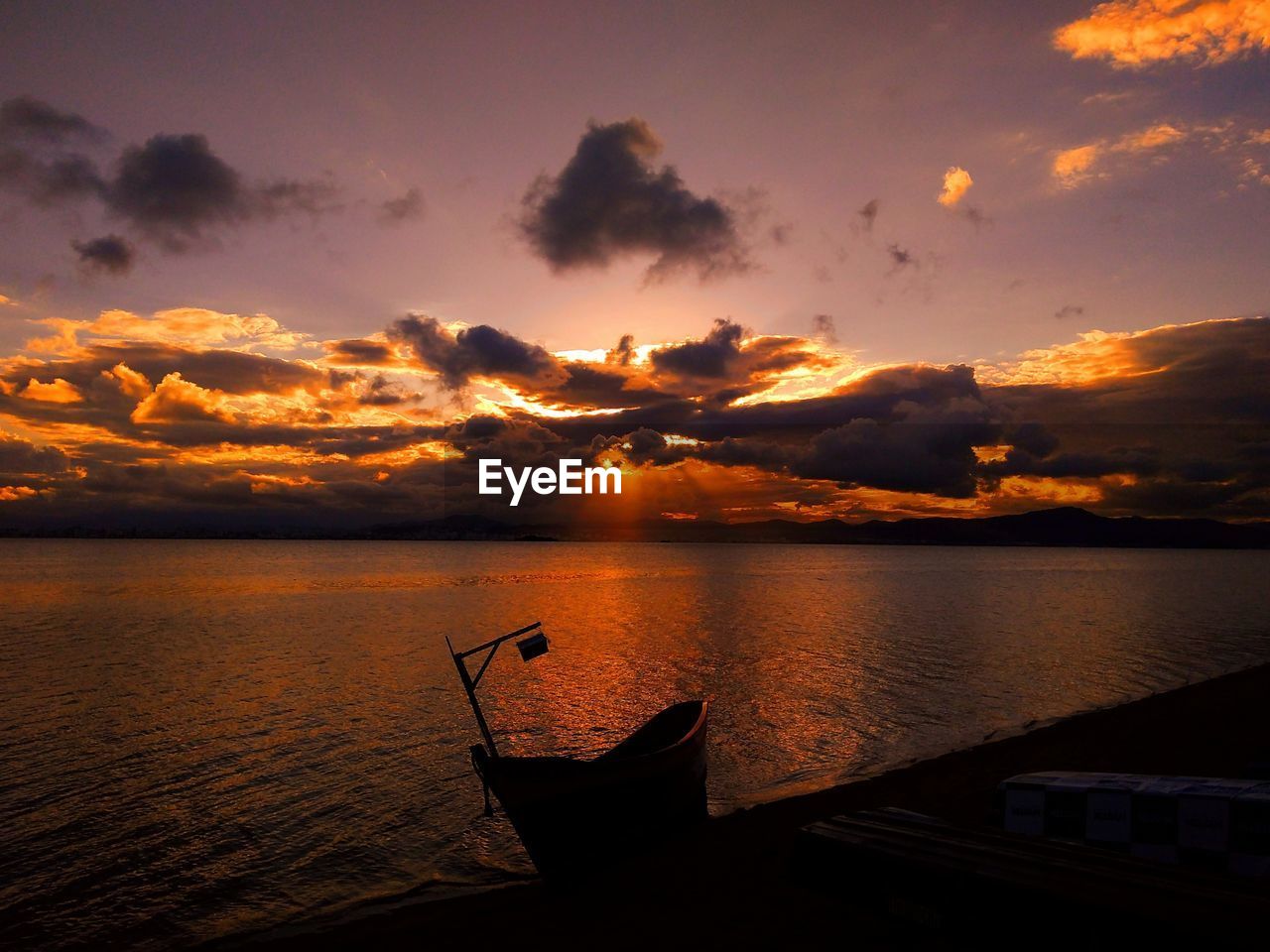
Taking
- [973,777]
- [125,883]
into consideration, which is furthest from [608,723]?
[125,883]

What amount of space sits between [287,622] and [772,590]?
64.8m

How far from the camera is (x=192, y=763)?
72.7 feet

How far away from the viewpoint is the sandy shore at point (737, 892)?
1054cm

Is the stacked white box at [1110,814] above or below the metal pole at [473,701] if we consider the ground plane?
below

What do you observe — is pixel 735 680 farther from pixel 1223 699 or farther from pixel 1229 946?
pixel 1229 946

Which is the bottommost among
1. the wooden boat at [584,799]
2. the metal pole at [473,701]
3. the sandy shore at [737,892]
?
the sandy shore at [737,892]

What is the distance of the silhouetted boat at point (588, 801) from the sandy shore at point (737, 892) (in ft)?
1.64

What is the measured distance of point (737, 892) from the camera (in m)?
11.9

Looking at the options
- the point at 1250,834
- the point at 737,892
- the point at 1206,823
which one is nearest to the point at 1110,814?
the point at 1206,823

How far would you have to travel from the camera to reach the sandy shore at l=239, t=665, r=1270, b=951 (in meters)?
10.5

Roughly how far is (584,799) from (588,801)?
0.10 m

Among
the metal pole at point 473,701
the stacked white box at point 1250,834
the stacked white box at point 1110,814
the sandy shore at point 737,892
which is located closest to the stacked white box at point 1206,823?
the stacked white box at point 1250,834

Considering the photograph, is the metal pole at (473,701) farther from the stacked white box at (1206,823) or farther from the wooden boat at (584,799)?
the stacked white box at (1206,823)

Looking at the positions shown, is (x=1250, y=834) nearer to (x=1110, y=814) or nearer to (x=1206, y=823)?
(x=1206, y=823)
